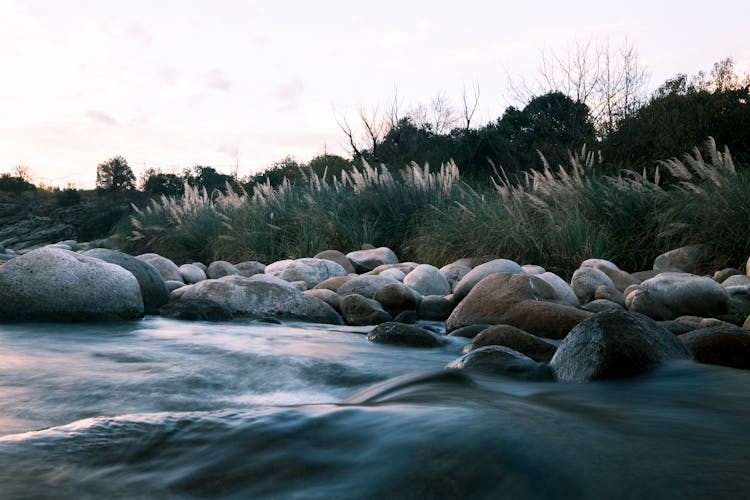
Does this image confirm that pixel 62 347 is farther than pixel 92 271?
No

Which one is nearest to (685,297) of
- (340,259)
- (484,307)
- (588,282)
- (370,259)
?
(588,282)

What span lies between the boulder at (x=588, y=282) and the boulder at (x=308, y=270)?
2.92 m

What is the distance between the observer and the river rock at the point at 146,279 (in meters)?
5.80

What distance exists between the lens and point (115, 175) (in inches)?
1430

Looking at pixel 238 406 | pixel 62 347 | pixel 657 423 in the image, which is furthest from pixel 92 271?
pixel 657 423

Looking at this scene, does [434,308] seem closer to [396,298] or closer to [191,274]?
[396,298]

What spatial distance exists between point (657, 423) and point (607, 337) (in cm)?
81

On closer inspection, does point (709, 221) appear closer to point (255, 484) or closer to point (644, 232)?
point (644, 232)

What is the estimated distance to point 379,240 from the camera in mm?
10648

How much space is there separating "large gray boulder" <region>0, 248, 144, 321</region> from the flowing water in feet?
5.98

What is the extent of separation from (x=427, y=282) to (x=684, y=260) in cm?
296

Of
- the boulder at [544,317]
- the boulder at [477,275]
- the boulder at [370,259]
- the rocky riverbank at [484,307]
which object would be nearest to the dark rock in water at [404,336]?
the rocky riverbank at [484,307]

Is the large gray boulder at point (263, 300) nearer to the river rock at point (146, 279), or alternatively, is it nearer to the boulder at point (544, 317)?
the river rock at point (146, 279)

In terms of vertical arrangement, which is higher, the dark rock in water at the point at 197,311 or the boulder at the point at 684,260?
the boulder at the point at 684,260
